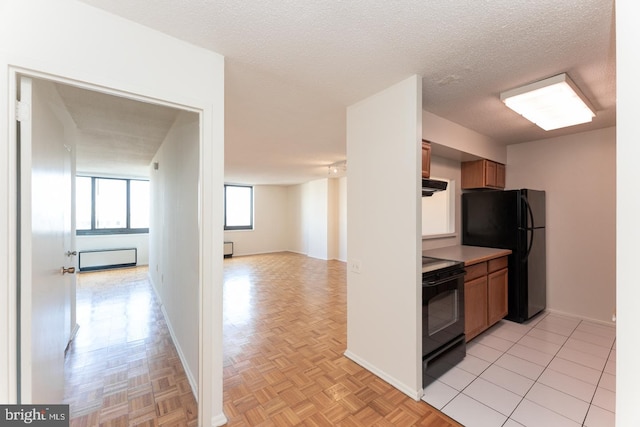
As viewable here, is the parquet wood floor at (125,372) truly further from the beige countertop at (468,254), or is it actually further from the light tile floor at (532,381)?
the beige countertop at (468,254)

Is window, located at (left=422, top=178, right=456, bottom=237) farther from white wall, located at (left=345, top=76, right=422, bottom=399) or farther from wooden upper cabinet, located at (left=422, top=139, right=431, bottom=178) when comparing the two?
white wall, located at (left=345, top=76, right=422, bottom=399)

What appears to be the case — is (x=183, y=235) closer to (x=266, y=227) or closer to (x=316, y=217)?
(x=316, y=217)

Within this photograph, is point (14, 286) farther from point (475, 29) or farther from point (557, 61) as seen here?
point (557, 61)

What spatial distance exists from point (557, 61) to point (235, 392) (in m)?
3.35

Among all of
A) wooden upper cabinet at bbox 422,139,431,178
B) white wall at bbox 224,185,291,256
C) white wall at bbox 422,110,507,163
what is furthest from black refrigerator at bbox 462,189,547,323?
white wall at bbox 224,185,291,256

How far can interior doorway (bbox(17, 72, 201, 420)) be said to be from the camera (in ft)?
3.83

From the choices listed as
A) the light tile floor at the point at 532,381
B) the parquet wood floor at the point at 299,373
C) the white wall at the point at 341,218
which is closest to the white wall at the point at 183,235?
the parquet wood floor at the point at 299,373

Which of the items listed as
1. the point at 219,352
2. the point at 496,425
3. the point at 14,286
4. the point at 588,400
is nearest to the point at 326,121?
the point at 219,352

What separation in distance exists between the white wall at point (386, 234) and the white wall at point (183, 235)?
1.38 meters

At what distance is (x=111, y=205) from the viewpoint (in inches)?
256

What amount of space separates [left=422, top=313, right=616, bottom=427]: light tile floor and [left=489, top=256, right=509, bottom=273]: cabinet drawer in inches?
29.3

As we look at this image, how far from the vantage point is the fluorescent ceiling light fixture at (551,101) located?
6.55 ft

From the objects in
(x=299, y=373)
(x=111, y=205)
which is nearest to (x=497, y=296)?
(x=299, y=373)

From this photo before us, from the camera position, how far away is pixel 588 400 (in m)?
1.89
